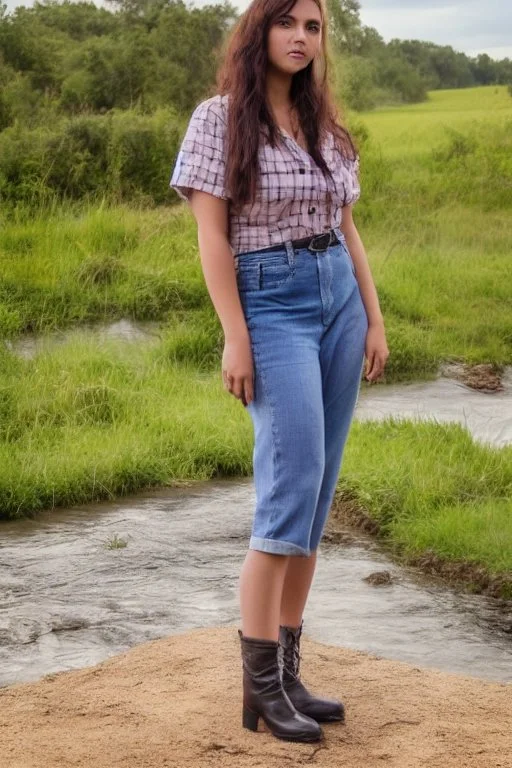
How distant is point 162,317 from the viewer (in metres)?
10.2

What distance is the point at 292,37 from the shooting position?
322cm

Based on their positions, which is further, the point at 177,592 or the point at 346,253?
the point at 177,592

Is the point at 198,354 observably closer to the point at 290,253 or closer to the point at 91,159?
the point at 91,159

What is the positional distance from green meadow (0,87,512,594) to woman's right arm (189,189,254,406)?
7.66 ft

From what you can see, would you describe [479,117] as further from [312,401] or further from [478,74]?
[312,401]

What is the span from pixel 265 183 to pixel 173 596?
233 centimetres

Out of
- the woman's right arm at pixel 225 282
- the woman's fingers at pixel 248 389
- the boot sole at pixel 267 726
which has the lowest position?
the boot sole at pixel 267 726

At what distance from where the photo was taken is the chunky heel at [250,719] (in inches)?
131

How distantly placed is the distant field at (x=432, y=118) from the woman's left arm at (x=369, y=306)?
1506 cm

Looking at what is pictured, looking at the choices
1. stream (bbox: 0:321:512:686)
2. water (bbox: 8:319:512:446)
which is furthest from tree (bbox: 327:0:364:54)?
stream (bbox: 0:321:512:686)

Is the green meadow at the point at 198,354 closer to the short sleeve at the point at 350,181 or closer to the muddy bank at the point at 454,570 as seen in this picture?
the muddy bank at the point at 454,570

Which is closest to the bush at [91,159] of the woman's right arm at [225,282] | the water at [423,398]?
the water at [423,398]

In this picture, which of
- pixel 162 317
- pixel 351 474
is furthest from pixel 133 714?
pixel 162 317

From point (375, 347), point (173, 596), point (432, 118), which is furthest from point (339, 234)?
point (432, 118)
